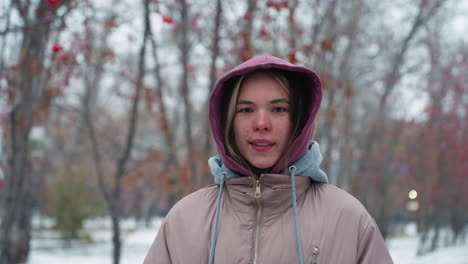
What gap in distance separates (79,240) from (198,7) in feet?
52.1

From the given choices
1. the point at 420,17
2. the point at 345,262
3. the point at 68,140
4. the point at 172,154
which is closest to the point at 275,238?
the point at 345,262

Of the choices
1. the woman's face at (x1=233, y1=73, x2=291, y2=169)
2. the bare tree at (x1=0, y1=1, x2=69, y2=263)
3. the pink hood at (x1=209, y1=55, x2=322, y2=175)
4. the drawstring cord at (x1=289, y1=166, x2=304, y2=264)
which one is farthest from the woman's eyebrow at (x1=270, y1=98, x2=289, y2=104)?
the bare tree at (x1=0, y1=1, x2=69, y2=263)

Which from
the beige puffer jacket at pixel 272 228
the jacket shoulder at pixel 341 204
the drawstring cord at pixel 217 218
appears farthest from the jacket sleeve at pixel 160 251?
the jacket shoulder at pixel 341 204

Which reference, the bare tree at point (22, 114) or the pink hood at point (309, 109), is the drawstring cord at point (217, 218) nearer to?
the pink hood at point (309, 109)

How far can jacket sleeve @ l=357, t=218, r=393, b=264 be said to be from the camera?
178cm

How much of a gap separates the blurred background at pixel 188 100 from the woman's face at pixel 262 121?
1.31 metres

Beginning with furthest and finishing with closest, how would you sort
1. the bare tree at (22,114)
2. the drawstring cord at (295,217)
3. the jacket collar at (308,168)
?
1. the bare tree at (22,114)
2. the jacket collar at (308,168)
3. the drawstring cord at (295,217)

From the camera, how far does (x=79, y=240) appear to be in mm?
23109

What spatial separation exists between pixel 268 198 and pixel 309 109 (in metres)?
0.42

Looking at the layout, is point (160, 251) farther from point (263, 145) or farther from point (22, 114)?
point (22, 114)

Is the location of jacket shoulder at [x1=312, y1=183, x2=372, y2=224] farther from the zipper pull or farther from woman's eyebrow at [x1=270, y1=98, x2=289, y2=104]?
woman's eyebrow at [x1=270, y1=98, x2=289, y2=104]

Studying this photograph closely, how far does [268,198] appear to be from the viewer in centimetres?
187

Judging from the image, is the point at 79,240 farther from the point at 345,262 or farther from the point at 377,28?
the point at 345,262

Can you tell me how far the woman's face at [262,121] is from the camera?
198 cm
